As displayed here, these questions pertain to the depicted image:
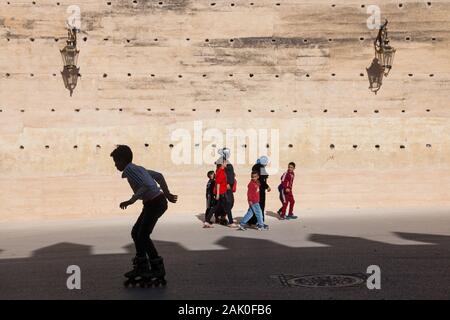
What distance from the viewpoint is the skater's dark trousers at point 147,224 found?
7.27 m

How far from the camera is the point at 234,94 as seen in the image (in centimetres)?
1830

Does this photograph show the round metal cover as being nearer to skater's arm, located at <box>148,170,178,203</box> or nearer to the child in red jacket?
skater's arm, located at <box>148,170,178,203</box>

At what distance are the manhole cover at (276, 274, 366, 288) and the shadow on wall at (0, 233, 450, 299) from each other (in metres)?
0.14

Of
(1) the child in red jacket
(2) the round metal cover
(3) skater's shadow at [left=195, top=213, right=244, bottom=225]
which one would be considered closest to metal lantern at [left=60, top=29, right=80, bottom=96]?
(3) skater's shadow at [left=195, top=213, right=244, bottom=225]

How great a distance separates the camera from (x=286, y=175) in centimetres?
1546

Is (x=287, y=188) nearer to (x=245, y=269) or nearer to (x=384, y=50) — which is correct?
(x=384, y=50)

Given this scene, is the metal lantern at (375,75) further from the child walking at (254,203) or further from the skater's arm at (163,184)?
the skater's arm at (163,184)

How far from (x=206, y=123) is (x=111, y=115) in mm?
2383

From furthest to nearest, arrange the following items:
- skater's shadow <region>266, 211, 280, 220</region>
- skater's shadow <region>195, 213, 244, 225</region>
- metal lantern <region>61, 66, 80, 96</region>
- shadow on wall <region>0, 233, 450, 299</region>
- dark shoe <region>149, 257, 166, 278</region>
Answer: metal lantern <region>61, 66, 80, 96</region>
skater's shadow <region>266, 211, 280, 220</region>
skater's shadow <region>195, 213, 244, 225</region>
dark shoe <region>149, 257, 166, 278</region>
shadow on wall <region>0, 233, 450, 299</region>

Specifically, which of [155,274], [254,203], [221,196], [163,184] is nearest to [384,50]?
[221,196]

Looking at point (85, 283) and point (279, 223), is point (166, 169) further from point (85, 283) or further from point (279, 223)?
point (85, 283)

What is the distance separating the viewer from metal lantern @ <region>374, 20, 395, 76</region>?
59.7 ft

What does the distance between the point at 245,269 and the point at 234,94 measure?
10.4m
